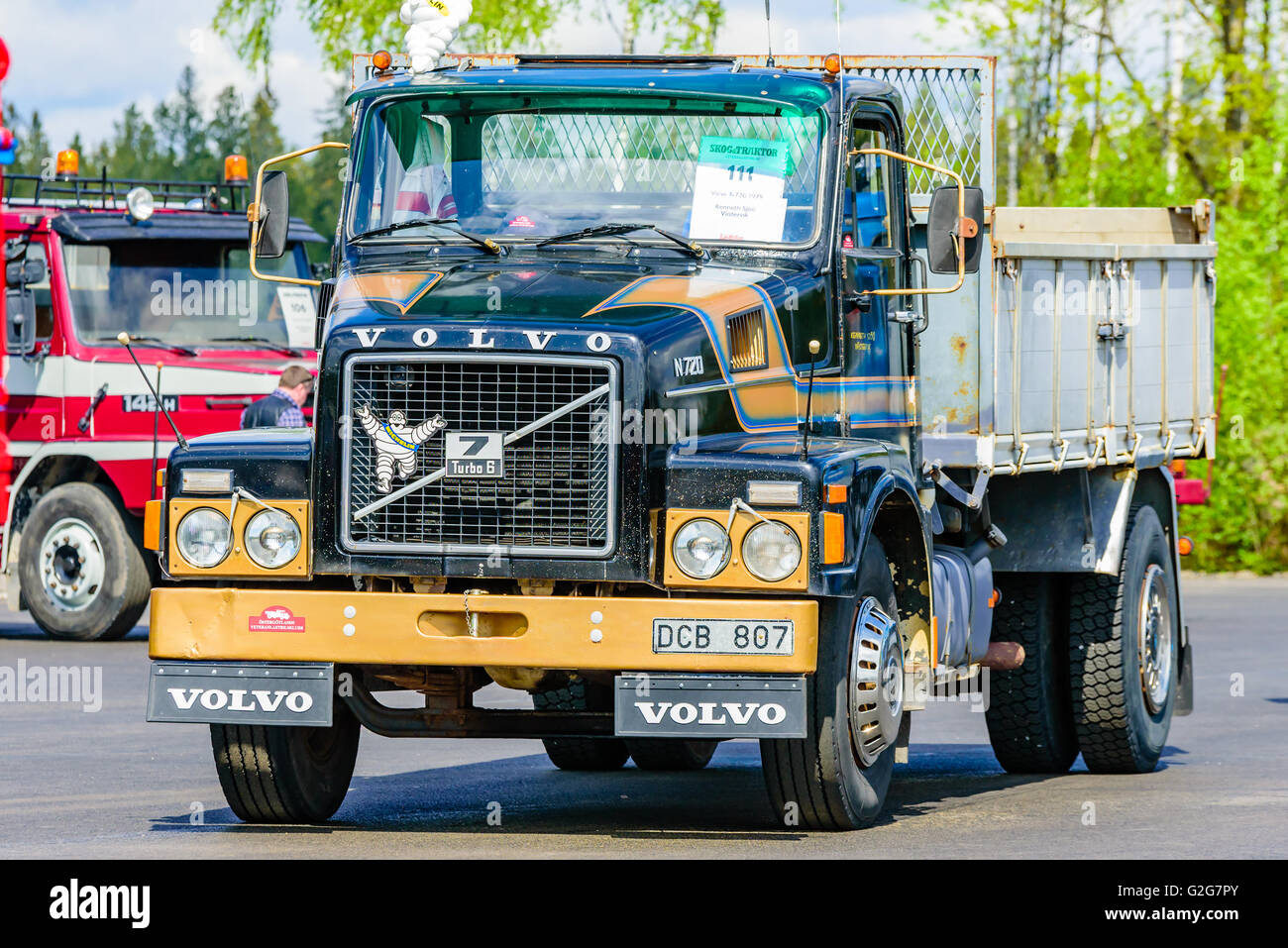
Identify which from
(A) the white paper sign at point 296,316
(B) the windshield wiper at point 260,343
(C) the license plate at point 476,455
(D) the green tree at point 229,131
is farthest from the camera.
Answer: (D) the green tree at point 229,131

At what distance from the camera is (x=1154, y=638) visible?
13.0 m

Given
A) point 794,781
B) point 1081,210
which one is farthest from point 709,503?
point 1081,210

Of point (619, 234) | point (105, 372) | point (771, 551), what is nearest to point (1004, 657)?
point (619, 234)

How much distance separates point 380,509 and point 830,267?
87.4 inches

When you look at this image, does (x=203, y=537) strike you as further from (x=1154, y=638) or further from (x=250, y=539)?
(x=1154, y=638)

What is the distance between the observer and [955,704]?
16.6m

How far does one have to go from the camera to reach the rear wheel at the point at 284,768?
361 inches

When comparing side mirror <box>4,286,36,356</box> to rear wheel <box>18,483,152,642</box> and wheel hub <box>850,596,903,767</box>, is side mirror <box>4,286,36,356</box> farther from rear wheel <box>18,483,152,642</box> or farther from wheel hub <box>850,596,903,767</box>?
wheel hub <box>850,596,903,767</box>

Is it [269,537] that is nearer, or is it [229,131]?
[269,537]

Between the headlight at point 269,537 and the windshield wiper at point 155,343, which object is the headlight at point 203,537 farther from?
the windshield wiper at point 155,343

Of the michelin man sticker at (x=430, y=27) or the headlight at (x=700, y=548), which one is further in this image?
the michelin man sticker at (x=430, y=27)

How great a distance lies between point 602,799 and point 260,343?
29.8ft

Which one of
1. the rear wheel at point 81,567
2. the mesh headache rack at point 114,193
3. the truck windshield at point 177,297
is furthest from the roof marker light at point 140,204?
the rear wheel at point 81,567

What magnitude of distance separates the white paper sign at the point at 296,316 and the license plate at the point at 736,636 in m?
11.4
